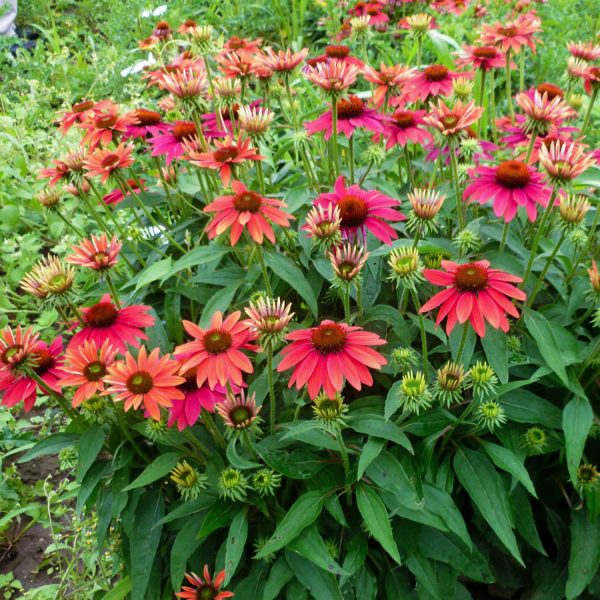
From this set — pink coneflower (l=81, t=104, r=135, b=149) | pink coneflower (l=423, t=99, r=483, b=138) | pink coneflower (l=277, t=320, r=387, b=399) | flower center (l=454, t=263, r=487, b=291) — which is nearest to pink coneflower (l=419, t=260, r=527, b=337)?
flower center (l=454, t=263, r=487, b=291)

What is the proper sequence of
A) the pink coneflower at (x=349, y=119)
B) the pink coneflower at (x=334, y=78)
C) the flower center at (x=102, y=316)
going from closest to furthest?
1. the flower center at (x=102, y=316)
2. the pink coneflower at (x=334, y=78)
3. the pink coneflower at (x=349, y=119)

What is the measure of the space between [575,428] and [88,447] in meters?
0.98

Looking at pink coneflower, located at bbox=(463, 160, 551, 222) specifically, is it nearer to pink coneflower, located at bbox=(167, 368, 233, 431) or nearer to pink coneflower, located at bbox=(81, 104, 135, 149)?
pink coneflower, located at bbox=(167, 368, 233, 431)

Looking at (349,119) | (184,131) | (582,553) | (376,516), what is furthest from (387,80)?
(582,553)

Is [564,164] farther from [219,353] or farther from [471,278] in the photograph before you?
[219,353]

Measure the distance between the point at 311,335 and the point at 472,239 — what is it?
471 mm

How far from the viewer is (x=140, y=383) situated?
114 centimetres

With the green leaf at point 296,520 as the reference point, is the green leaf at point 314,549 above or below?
below

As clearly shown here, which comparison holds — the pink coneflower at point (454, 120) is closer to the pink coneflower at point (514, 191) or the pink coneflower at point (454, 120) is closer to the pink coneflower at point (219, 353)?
the pink coneflower at point (514, 191)

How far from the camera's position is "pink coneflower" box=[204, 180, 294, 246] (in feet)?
4.09

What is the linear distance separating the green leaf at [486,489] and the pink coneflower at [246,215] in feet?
1.92

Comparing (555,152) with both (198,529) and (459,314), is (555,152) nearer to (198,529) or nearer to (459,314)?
(459,314)

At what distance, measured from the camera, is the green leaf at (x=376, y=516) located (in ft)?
3.71

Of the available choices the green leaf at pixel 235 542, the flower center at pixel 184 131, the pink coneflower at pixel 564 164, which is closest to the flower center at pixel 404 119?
the pink coneflower at pixel 564 164
